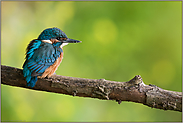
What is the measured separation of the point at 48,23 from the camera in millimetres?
3629

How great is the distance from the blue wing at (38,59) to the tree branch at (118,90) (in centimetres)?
9

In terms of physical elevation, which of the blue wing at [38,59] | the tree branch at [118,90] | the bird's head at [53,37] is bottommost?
the tree branch at [118,90]

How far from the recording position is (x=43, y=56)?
201 centimetres

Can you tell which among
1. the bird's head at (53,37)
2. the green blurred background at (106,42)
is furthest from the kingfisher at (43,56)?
the green blurred background at (106,42)

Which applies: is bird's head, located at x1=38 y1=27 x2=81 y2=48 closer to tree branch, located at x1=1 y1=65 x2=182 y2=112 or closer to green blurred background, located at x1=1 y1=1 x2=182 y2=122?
A: tree branch, located at x1=1 y1=65 x2=182 y2=112

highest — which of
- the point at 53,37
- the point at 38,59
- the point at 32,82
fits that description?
the point at 53,37

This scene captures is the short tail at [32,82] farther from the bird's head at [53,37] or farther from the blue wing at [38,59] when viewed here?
the bird's head at [53,37]

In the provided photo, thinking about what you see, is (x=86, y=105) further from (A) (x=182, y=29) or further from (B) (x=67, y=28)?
(A) (x=182, y=29)

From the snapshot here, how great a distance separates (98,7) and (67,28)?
67 centimetres

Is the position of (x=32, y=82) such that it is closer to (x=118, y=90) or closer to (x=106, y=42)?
(x=118, y=90)

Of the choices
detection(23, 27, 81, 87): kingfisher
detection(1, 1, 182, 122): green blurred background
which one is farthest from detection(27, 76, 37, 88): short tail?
detection(1, 1, 182, 122): green blurred background

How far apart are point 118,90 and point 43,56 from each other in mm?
817

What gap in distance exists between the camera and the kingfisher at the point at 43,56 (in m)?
1.88

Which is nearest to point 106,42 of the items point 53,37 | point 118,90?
point 53,37
